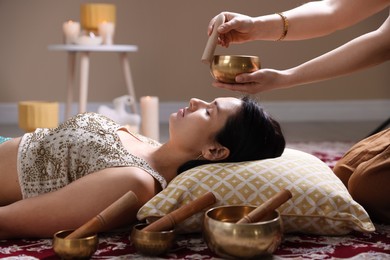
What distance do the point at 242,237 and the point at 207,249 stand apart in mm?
238

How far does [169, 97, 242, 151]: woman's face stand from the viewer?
219cm

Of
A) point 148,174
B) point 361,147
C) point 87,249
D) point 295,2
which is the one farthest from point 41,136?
point 295,2

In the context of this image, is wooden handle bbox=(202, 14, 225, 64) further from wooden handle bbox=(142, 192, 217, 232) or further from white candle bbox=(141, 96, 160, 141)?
white candle bbox=(141, 96, 160, 141)

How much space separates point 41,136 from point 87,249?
577mm

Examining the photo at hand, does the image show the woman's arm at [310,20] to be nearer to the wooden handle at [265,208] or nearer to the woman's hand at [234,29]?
the woman's hand at [234,29]

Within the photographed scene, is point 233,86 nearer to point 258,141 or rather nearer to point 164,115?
point 258,141

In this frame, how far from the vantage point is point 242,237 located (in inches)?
69.9

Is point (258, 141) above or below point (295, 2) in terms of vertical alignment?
below

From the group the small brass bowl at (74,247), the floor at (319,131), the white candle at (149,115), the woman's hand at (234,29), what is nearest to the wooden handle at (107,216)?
the small brass bowl at (74,247)

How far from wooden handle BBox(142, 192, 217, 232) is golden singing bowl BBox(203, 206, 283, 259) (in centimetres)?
10

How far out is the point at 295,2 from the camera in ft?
17.7

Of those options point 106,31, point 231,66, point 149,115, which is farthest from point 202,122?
point 106,31

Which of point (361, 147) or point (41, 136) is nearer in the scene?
point (41, 136)

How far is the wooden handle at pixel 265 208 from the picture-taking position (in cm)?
184
